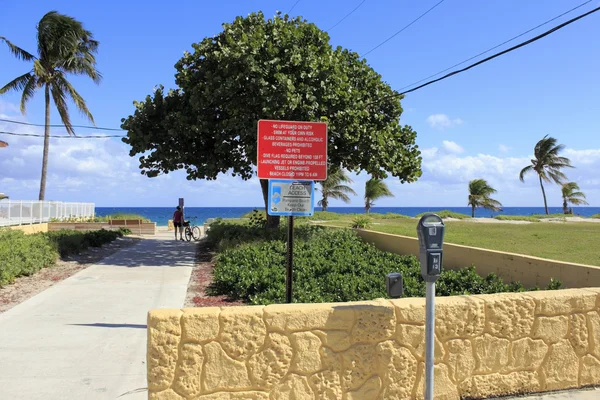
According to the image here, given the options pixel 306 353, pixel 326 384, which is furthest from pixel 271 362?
pixel 326 384

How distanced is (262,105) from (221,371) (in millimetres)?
11123

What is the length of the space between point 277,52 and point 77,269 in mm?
7968

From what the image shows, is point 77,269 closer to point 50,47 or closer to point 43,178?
point 43,178

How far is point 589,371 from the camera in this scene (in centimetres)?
505

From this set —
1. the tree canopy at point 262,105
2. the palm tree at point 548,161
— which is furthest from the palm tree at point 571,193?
the tree canopy at point 262,105

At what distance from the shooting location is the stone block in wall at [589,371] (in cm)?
504

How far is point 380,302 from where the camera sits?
4.53 meters

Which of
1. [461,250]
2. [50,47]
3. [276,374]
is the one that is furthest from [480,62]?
[50,47]

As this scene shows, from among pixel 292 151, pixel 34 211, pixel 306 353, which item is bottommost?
pixel 306 353

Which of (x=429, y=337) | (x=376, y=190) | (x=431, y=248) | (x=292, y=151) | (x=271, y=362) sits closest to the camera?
(x=431, y=248)

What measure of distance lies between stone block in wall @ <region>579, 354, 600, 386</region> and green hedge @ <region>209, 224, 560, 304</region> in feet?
10.2

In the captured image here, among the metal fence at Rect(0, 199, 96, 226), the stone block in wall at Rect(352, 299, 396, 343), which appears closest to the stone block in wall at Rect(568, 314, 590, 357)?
the stone block in wall at Rect(352, 299, 396, 343)

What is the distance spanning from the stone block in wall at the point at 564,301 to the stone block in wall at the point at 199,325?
2.95 metres

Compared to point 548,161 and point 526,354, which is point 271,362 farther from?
point 548,161
